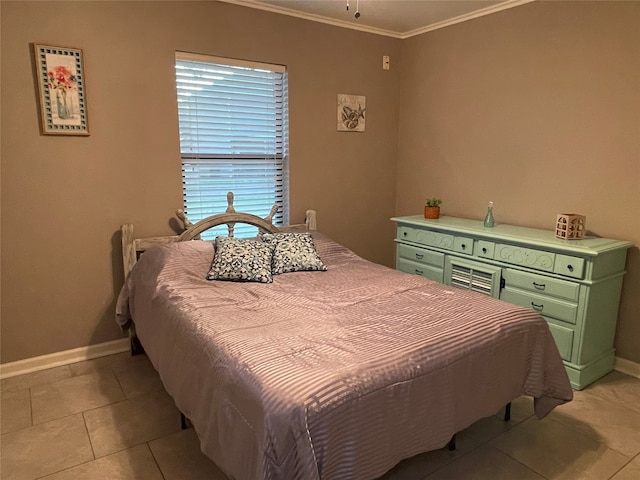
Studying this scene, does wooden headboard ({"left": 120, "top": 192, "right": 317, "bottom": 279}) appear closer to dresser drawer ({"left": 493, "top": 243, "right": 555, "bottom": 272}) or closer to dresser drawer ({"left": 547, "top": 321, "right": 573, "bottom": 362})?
dresser drawer ({"left": 493, "top": 243, "right": 555, "bottom": 272})

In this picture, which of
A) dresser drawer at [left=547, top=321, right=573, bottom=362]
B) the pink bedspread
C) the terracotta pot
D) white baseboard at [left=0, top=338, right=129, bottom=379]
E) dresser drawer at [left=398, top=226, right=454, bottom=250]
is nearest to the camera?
the pink bedspread

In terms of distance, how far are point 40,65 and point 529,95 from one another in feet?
10.5

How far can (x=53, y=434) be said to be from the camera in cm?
221

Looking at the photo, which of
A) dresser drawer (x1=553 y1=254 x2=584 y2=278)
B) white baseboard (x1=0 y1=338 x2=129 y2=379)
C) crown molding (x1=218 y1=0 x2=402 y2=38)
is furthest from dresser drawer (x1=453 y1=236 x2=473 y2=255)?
white baseboard (x1=0 y1=338 x2=129 y2=379)

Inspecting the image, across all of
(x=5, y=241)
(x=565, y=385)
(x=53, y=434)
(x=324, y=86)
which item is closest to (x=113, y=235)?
(x=5, y=241)

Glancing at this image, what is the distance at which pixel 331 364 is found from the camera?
5.22 ft

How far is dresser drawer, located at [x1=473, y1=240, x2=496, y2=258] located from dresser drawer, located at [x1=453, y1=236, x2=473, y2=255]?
0.04 meters

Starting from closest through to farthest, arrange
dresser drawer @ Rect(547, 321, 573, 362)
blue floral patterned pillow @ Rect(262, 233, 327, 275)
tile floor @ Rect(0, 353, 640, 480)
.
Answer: tile floor @ Rect(0, 353, 640, 480) → dresser drawer @ Rect(547, 321, 573, 362) → blue floral patterned pillow @ Rect(262, 233, 327, 275)

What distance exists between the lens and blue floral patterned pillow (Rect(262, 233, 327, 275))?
9.51 feet

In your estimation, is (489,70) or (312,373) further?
(489,70)

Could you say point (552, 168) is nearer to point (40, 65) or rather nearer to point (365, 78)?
point (365, 78)

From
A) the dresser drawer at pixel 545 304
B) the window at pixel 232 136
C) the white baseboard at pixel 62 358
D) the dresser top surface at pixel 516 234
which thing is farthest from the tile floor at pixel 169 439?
the window at pixel 232 136

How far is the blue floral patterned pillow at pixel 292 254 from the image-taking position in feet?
9.51

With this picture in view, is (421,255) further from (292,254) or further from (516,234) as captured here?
(292,254)
